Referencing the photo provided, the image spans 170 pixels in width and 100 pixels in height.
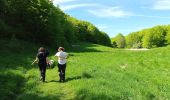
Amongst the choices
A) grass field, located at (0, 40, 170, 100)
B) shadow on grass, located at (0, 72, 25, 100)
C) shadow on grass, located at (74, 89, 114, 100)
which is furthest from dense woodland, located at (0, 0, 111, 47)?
shadow on grass, located at (74, 89, 114, 100)

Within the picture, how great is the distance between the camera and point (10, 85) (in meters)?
27.1

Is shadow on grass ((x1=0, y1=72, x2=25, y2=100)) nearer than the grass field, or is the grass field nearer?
the grass field

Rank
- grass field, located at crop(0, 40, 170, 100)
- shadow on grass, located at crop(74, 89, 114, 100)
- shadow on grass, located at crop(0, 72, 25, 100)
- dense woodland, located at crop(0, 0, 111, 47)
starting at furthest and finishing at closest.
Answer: dense woodland, located at crop(0, 0, 111, 47), shadow on grass, located at crop(0, 72, 25, 100), grass field, located at crop(0, 40, 170, 100), shadow on grass, located at crop(74, 89, 114, 100)

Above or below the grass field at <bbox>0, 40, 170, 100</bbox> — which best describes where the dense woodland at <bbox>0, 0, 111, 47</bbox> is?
above

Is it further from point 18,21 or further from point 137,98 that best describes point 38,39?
point 137,98

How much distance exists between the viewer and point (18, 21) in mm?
69125

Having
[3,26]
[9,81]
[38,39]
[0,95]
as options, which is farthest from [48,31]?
[0,95]

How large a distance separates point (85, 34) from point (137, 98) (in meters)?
169

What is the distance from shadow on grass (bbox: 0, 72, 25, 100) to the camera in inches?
958

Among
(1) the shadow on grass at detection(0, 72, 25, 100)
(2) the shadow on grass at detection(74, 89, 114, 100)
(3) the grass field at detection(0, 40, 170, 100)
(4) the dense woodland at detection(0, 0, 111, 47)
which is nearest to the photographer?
(2) the shadow on grass at detection(74, 89, 114, 100)

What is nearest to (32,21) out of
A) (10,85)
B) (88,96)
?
(10,85)

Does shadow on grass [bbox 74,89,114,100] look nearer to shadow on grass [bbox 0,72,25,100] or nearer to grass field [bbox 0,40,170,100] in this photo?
grass field [bbox 0,40,170,100]

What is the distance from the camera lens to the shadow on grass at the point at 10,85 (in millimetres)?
24328

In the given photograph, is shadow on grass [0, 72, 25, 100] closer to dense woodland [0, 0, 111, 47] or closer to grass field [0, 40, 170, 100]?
grass field [0, 40, 170, 100]
